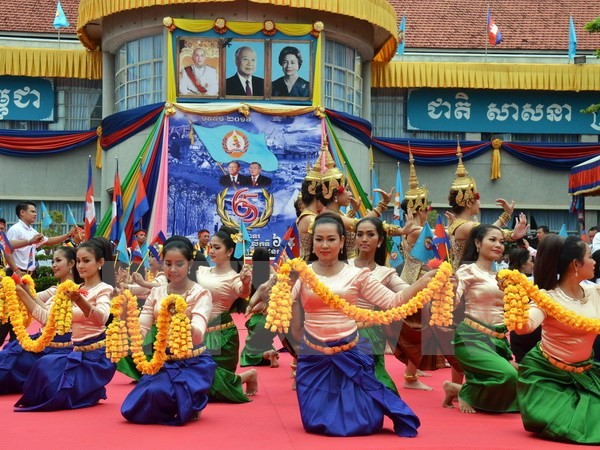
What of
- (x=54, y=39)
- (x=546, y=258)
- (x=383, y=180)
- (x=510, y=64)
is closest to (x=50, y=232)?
(x=54, y=39)

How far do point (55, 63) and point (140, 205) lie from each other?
18.1ft

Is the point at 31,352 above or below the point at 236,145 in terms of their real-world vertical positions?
below

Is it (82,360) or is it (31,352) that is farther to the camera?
(31,352)

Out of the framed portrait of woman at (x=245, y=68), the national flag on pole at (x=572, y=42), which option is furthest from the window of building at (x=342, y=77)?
the national flag on pole at (x=572, y=42)

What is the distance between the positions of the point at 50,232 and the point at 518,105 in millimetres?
10406

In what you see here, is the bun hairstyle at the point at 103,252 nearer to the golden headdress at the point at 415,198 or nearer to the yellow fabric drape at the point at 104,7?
the golden headdress at the point at 415,198

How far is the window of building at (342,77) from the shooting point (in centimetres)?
1955

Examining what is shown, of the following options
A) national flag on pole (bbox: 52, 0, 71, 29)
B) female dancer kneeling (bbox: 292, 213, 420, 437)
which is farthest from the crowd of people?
national flag on pole (bbox: 52, 0, 71, 29)

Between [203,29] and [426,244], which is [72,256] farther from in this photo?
[203,29]

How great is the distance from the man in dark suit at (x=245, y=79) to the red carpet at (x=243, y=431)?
11.8 metres

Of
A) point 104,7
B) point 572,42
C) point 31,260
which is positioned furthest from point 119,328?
point 572,42

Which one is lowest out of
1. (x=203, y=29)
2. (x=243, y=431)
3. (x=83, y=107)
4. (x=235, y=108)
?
(x=243, y=431)

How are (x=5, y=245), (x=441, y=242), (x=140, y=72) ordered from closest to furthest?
(x=441, y=242)
(x=5, y=245)
(x=140, y=72)

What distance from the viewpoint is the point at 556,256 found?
605 centimetres
